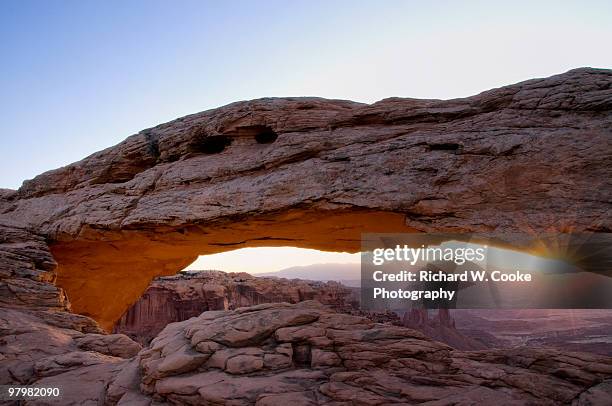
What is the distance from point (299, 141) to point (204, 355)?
21.9ft

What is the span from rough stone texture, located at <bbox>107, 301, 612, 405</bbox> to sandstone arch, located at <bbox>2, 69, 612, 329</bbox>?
298cm

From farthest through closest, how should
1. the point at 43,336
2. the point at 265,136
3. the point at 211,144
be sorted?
the point at 211,144
the point at 265,136
the point at 43,336

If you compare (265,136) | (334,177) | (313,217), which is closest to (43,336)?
(313,217)

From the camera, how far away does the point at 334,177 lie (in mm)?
11227

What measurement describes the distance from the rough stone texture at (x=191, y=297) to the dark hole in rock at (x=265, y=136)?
27.9m

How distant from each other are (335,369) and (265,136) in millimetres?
8192

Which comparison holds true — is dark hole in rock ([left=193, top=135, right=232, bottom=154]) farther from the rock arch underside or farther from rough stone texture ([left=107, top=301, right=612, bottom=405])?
rough stone texture ([left=107, top=301, right=612, bottom=405])

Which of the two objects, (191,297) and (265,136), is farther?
(191,297)

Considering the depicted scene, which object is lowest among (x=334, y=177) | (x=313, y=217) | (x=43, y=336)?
(x=43, y=336)

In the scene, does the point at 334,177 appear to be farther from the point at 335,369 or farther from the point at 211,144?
the point at 211,144

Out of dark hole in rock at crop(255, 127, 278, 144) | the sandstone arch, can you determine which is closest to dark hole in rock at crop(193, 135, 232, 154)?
the sandstone arch

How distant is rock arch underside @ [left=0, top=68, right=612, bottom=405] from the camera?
26.9ft

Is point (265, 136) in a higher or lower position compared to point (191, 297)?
higher

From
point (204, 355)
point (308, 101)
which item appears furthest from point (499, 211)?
point (204, 355)
